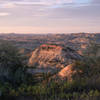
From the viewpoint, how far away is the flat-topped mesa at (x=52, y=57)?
42.0 ft

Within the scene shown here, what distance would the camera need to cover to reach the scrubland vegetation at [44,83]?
7855mm

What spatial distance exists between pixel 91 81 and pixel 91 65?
1.56 meters

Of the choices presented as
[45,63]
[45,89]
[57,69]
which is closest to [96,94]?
[45,89]

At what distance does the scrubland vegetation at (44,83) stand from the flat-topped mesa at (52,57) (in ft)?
5.80

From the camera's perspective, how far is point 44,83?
934cm

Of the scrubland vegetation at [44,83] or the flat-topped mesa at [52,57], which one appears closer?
the scrubland vegetation at [44,83]

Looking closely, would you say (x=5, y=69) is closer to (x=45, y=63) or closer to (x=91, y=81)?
(x=45, y=63)

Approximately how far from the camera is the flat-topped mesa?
12.8 m

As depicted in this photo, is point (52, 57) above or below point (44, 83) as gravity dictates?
above

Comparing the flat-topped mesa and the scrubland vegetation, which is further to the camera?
the flat-topped mesa

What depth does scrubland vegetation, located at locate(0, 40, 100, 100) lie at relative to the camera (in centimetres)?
786

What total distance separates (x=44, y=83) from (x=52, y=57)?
4.44m

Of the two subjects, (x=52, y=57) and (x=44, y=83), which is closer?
(x=44, y=83)

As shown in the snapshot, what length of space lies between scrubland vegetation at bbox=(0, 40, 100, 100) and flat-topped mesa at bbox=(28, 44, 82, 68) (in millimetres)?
1768
